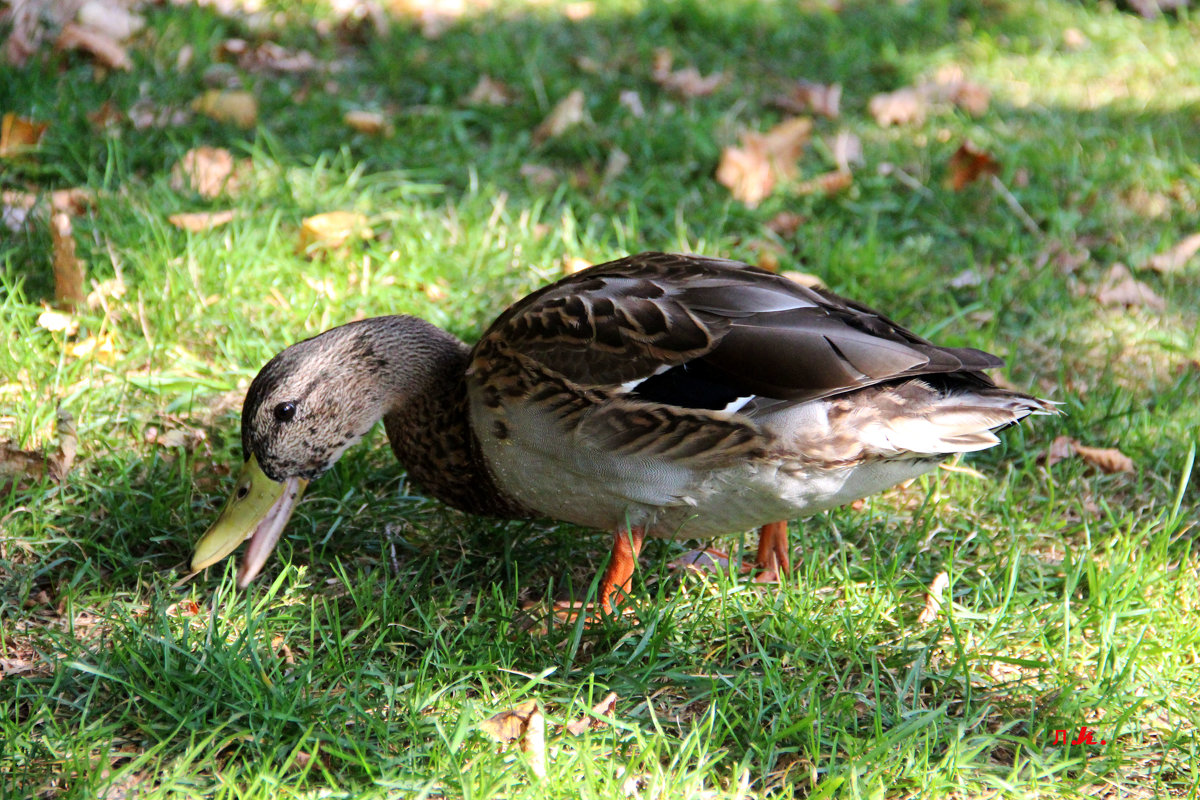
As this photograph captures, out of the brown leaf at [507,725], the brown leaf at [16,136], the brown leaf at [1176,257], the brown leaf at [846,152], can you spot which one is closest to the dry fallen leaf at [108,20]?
the brown leaf at [16,136]

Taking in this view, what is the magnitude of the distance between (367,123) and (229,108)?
54 centimetres

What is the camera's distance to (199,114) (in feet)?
14.7

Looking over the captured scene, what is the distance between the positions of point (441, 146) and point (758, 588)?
257 cm

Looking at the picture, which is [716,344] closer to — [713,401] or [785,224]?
[713,401]

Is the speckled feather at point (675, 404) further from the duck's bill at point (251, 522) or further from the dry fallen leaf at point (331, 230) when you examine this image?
the dry fallen leaf at point (331, 230)

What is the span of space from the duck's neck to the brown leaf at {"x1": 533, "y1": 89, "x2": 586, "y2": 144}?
77.2 inches

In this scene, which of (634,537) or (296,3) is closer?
(634,537)

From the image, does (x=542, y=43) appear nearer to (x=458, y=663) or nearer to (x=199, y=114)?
(x=199, y=114)

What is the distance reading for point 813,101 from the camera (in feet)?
17.4

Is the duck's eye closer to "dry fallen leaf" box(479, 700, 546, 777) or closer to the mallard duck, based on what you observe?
the mallard duck

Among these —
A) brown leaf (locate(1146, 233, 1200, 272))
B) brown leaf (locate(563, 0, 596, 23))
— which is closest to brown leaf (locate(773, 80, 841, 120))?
brown leaf (locate(563, 0, 596, 23))

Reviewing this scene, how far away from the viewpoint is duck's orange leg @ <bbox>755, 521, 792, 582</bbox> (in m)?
2.87

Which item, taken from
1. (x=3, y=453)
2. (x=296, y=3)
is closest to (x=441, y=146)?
(x=296, y=3)

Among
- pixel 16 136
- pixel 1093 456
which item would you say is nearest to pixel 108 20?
pixel 16 136
